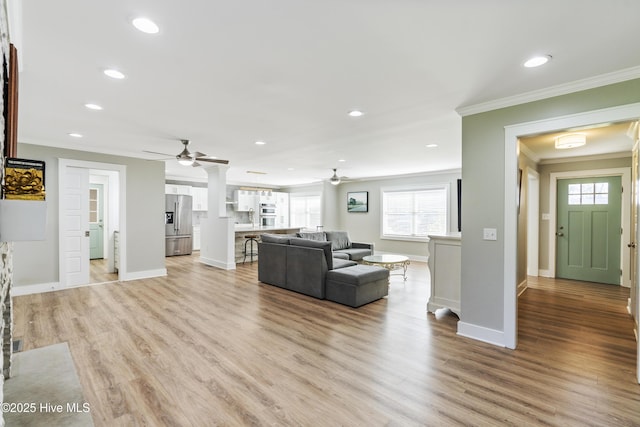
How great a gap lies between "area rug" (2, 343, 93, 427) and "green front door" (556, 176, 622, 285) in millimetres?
7511

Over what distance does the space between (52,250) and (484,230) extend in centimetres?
654

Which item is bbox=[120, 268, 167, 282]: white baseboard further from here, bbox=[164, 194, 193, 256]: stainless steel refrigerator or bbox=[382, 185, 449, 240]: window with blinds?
bbox=[382, 185, 449, 240]: window with blinds

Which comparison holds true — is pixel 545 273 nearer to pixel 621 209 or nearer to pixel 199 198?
pixel 621 209

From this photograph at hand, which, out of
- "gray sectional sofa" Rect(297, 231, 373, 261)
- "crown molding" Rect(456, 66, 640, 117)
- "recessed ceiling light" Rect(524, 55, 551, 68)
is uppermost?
"recessed ceiling light" Rect(524, 55, 551, 68)

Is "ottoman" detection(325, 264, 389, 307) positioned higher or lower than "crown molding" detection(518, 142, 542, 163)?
lower

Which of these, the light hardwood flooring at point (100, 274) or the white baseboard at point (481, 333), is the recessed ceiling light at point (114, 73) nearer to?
the white baseboard at point (481, 333)

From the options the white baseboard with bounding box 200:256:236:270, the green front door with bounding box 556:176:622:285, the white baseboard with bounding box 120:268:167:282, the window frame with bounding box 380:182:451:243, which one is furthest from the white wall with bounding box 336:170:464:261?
the white baseboard with bounding box 120:268:167:282

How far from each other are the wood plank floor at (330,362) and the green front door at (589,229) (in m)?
1.46

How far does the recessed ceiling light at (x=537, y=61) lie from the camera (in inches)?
86.0

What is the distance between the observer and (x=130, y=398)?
7.14 feet

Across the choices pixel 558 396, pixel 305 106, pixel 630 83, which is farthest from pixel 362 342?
pixel 630 83

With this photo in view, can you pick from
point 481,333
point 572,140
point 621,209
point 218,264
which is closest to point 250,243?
point 218,264

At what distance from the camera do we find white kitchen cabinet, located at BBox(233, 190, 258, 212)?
10.8 m

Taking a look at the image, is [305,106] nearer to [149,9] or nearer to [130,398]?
[149,9]
